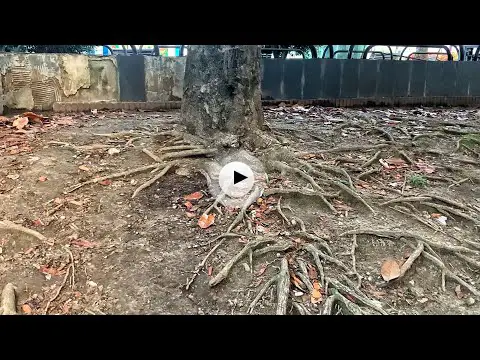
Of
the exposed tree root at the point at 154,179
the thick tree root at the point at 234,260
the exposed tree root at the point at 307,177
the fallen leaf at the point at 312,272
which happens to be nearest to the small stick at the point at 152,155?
the exposed tree root at the point at 154,179

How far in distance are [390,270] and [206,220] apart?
142 cm

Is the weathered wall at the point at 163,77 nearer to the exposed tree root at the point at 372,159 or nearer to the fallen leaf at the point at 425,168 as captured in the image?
the exposed tree root at the point at 372,159

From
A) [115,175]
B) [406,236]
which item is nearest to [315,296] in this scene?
[406,236]

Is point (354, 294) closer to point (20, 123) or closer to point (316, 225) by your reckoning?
point (316, 225)

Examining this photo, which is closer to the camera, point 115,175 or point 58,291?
point 58,291

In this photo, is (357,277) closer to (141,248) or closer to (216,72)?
(141,248)

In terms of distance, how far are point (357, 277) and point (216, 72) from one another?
240 centimetres

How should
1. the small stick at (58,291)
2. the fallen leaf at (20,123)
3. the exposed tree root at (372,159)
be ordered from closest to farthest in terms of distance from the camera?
the small stick at (58,291), the exposed tree root at (372,159), the fallen leaf at (20,123)

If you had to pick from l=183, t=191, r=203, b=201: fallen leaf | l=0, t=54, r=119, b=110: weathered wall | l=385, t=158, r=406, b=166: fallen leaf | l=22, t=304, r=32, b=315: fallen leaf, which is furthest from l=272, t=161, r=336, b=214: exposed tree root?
l=0, t=54, r=119, b=110: weathered wall

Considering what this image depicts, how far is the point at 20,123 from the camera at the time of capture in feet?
16.8

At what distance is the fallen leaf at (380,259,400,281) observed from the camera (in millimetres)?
3010

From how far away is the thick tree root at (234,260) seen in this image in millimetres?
2902

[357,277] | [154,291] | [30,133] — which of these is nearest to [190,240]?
[154,291]

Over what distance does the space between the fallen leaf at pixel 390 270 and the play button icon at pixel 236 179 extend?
50.5 inches
